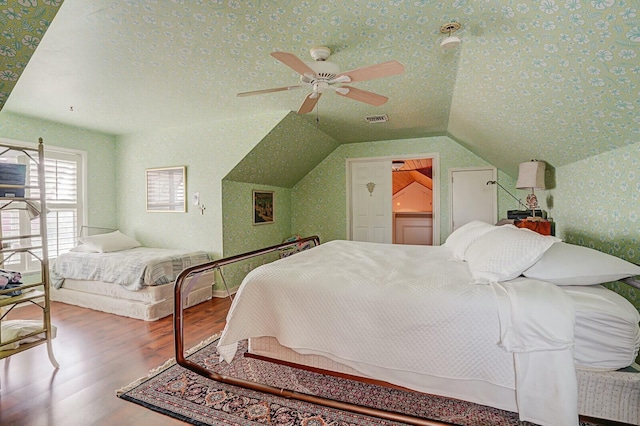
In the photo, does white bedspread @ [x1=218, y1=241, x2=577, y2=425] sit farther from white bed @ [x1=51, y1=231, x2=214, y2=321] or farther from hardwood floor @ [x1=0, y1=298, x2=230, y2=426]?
white bed @ [x1=51, y1=231, x2=214, y2=321]

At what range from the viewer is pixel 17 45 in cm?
159

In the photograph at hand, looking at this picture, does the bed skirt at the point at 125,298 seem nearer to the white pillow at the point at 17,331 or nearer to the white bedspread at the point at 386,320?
the white pillow at the point at 17,331

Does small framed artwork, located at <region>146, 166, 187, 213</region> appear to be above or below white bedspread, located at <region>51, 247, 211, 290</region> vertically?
above

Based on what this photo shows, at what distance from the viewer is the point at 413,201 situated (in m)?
6.97

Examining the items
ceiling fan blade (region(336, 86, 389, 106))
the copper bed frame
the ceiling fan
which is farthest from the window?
ceiling fan blade (region(336, 86, 389, 106))

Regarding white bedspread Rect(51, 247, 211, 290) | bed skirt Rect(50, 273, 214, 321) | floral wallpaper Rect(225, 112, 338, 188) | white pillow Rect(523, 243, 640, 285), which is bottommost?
bed skirt Rect(50, 273, 214, 321)

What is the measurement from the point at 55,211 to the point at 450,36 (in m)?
5.30

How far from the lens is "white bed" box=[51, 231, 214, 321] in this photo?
3.61 meters

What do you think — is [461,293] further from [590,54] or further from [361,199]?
[361,199]

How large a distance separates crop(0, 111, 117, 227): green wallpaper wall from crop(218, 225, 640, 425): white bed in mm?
4132

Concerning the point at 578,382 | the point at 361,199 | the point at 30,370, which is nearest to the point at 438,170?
the point at 361,199

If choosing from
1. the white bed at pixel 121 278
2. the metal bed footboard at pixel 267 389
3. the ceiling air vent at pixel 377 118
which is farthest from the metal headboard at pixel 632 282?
the white bed at pixel 121 278

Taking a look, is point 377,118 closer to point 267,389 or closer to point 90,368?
point 267,389

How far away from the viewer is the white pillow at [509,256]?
1812 millimetres
